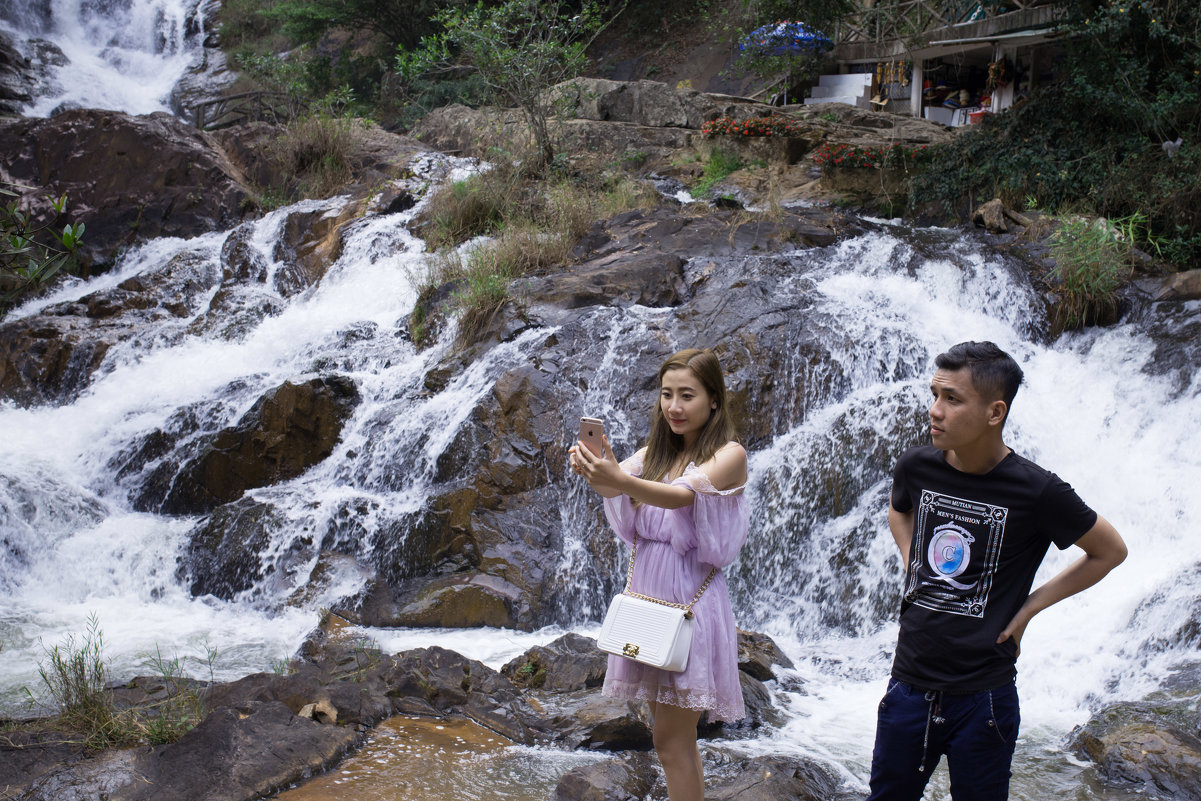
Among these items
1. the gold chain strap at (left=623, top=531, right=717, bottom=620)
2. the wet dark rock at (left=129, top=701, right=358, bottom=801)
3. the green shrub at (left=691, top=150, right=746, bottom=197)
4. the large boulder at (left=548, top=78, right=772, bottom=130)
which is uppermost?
the large boulder at (left=548, top=78, right=772, bottom=130)

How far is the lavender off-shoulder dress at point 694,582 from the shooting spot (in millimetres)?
2518

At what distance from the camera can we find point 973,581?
7.44ft

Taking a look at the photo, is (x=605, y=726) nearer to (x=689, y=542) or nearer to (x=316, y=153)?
(x=689, y=542)

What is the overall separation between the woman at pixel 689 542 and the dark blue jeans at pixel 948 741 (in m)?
0.42

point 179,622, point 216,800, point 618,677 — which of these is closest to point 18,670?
point 179,622

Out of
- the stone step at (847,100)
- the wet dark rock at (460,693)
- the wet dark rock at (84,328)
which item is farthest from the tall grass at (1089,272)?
the wet dark rock at (84,328)

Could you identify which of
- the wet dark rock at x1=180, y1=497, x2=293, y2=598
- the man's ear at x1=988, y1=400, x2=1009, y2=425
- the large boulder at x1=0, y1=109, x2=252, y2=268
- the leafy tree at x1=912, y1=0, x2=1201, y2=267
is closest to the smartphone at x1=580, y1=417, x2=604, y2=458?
the man's ear at x1=988, y1=400, x2=1009, y2=425

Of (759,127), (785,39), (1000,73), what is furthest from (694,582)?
(785,39)

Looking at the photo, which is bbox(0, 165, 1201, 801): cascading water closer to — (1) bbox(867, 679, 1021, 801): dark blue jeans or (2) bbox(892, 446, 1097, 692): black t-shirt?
(1) bbox(867, 679, 1021, 801): dark blue jeans

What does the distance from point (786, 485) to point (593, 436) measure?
4.71 meters

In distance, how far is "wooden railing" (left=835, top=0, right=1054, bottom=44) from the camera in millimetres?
12923

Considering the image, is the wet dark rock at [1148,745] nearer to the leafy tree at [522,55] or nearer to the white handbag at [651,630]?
the white handbag at [651,630]

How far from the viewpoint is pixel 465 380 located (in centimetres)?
796

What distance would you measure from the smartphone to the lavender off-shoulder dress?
28cm
